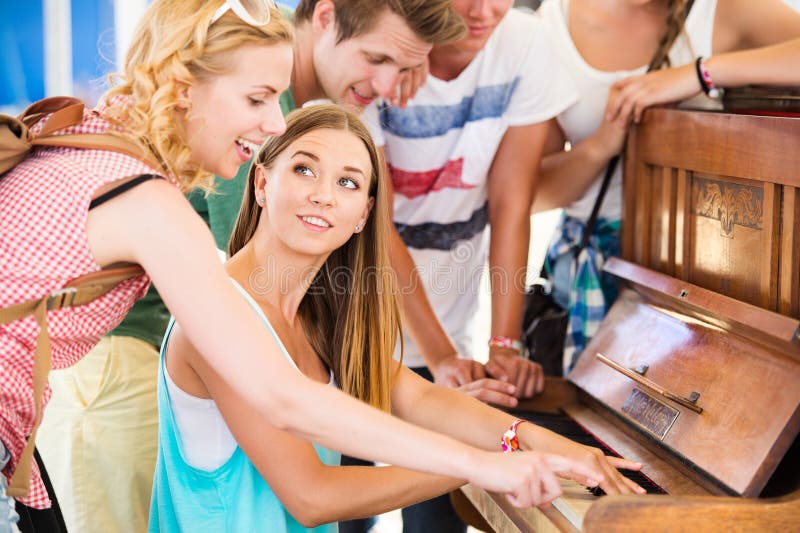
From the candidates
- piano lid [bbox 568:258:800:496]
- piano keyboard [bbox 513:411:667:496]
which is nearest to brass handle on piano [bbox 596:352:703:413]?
piano lid [bbox 568:258:800:496]

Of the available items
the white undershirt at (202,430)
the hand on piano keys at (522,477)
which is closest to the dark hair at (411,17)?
the white undershirt at (202,430)

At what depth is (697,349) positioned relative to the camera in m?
2.09

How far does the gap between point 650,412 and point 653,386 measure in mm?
58

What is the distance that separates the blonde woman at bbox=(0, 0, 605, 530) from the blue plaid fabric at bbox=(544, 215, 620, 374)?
1189 millimetres

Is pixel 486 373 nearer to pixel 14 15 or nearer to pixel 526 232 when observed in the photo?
pixel 526 232

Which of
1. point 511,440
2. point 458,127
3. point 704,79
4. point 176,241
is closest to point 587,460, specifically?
point 511,440

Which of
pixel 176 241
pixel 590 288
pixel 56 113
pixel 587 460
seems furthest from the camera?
pixel 590 288

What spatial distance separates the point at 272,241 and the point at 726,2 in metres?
1.44

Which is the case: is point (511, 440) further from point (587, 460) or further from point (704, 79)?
→ point (704, 79)

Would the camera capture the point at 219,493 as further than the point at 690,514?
Yes

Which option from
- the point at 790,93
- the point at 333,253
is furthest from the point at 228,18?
the point at 790,93

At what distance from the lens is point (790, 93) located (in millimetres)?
2168

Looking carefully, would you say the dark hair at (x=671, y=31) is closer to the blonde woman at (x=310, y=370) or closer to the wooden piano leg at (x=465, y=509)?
the blonde woman at (x=310, y=370)

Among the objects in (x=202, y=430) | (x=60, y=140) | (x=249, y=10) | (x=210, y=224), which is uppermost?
(x=249, y=10)
